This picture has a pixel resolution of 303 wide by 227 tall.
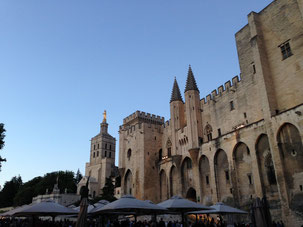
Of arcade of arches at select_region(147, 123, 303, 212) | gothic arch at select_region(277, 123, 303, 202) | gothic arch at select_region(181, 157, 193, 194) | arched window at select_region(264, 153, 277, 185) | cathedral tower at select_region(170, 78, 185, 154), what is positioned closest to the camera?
gothic arch at select_region(277, 123, 303, 202)

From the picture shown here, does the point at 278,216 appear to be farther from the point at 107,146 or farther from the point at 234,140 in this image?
the point at 107,146

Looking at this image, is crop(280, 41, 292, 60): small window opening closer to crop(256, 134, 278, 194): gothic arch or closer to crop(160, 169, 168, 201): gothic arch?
crop(256, 134, 278, 194): gothic arch

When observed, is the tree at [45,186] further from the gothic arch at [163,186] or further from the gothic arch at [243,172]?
the gothic arch at [243,172]

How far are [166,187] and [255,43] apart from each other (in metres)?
22.9

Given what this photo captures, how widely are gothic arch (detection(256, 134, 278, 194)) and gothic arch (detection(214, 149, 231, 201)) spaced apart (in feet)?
14.9

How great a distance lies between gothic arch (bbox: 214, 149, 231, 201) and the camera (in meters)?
28.7

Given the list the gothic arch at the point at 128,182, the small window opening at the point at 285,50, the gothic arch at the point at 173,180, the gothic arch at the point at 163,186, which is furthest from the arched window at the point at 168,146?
the small window opening at the point at 285,50

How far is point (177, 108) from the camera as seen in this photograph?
41125 mm

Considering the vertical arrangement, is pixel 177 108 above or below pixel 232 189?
above

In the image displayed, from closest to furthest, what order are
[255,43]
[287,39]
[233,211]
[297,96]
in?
[233,211], [297,96], [287,39], [255,43]

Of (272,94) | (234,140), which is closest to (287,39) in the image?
(272,94)

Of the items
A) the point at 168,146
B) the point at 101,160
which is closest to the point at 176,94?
the point at 168,146

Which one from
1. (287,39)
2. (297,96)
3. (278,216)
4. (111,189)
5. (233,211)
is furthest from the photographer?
(111,189)

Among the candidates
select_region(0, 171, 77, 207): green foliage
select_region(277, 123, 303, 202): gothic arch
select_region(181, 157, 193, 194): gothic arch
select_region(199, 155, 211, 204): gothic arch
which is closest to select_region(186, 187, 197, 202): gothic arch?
select_region(181, 157, 193, 194): gothic arch
